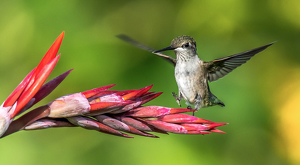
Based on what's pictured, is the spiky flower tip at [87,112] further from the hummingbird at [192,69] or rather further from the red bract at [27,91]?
the hummingbird at [192,69]

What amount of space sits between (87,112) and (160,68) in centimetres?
188

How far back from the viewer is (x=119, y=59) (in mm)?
2459

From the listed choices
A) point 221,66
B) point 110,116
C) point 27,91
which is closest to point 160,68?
point 221,66

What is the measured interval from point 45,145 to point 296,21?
2490 millimetres

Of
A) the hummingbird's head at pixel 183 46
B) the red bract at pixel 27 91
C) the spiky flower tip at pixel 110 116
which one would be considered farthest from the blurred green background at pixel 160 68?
the red bract at pixel 27 91

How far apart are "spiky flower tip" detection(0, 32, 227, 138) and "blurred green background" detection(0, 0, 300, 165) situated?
5.03 feet

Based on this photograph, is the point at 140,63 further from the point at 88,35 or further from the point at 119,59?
the point at 88,35

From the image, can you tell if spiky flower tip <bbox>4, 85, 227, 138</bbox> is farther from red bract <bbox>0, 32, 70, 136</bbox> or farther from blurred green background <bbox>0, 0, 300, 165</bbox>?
blurred green background <bbox>0, 0, 300, 165</bbox>

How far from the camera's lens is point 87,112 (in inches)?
24.5

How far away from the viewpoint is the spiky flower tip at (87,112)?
555 mm

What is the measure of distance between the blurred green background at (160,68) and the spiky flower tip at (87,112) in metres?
1.53

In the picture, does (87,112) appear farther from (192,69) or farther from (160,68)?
(160,68)

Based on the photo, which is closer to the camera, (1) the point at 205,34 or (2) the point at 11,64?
(2) the point at 11,64

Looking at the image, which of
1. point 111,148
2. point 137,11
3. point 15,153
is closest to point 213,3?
point 137,11
